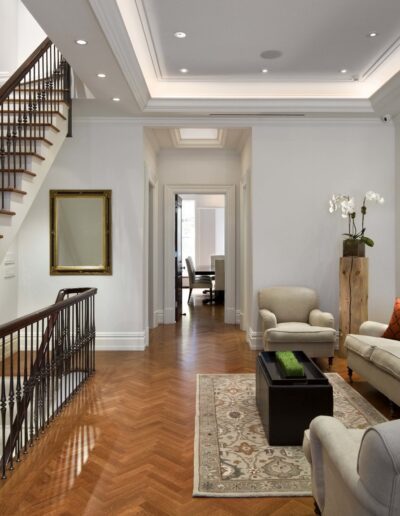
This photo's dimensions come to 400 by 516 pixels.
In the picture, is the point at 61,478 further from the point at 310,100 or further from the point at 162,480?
the point at 310,100

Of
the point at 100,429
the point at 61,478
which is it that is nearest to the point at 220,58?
the point at 100,429

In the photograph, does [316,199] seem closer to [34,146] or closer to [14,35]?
[34,146]

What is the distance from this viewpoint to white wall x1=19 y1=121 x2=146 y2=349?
→ 550cm

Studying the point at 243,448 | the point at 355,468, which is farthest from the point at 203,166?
the point at 355,468

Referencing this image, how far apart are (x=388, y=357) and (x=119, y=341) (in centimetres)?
338

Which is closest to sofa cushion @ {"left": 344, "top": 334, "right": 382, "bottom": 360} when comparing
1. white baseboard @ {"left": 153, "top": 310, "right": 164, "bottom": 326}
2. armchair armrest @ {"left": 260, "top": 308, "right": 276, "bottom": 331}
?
armchair armrest @ {"left": 260, "top": 308, "right": 276, "bottom": 331}

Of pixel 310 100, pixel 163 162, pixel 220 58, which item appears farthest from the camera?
pixel 163 162

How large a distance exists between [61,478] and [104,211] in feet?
11.9

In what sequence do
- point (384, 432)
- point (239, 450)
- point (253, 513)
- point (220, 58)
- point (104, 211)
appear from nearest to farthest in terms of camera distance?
point (384, 432) < point (253, 513) < point (239, 450) < point (220, 58) < point (104, 211)

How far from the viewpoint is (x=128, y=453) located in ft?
8.94

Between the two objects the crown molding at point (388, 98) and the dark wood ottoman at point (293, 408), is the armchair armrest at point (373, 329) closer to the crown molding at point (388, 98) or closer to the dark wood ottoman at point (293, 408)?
the dark wood ottoman at point (293, 408)

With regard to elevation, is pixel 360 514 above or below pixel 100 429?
above

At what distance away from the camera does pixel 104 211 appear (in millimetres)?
5496

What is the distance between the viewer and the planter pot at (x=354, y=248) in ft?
16.5
